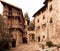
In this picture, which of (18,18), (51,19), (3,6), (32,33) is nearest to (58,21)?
(51,19)

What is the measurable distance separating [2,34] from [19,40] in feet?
36.5

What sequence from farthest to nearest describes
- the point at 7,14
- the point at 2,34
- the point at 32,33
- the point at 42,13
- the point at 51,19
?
the point at 32,33, the point at 42,13, the point at 7,14, the point at 51,19, the point at 2,34

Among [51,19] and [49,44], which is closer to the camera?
[49,44]

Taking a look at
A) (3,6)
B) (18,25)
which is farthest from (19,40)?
(3,6)

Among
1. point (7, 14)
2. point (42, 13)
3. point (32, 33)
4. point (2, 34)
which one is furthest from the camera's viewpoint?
point (32, 33)

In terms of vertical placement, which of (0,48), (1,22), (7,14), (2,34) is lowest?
(0,48)

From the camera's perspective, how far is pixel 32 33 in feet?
145

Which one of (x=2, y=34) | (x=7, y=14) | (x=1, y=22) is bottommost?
(x=2, y=34)

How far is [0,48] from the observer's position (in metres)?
26.1

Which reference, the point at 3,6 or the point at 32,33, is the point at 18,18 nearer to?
the point at 3,6

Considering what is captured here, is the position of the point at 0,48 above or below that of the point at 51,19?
below

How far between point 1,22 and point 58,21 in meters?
10.2

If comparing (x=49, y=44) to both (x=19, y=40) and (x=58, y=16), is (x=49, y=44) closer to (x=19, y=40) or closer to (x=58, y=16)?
(x=58, y=16)

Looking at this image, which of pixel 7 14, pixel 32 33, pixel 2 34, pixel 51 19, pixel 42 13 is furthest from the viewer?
pixel 32 33
